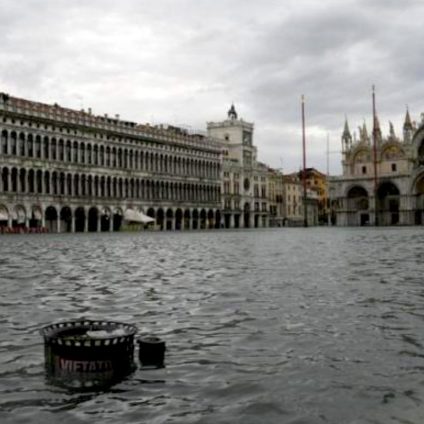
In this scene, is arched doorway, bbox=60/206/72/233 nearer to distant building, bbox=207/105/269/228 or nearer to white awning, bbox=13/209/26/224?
white awning, bbox=13/209/26/224

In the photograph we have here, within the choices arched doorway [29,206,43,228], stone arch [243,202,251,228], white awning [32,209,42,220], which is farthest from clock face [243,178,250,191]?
white awning [32,209,42,220]

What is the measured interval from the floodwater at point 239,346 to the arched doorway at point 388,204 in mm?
100573

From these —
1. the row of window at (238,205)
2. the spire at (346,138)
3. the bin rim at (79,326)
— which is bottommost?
the bin rim at (79,326)

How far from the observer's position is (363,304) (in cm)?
1329

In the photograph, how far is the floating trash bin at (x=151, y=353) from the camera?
840 centimetres

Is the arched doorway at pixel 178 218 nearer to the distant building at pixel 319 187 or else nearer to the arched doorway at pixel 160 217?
the arched doorway at pixel 160 217

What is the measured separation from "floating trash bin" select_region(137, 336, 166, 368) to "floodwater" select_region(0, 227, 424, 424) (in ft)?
0.60

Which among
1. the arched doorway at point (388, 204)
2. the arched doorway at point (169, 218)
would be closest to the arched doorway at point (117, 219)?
the arched doorway at point (169, 218)

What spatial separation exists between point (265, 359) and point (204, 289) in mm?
7471

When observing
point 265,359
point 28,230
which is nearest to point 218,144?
point 28,230

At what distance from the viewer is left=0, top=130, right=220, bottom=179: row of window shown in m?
79.7

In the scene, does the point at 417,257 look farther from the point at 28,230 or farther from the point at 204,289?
the point at 28,230

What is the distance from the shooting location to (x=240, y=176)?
127 metres

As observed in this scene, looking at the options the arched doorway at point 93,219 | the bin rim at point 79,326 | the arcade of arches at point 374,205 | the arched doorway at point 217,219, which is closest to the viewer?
the bin rim at point 79,326
